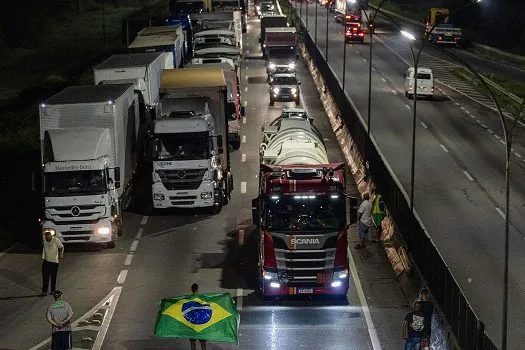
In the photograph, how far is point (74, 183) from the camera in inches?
1191

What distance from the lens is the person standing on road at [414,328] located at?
65.1 ft

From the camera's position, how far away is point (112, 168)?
31250 millimetres

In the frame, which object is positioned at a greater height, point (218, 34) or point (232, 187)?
point (218, 34)

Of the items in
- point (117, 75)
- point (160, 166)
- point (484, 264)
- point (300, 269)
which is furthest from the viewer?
point (117, 75)

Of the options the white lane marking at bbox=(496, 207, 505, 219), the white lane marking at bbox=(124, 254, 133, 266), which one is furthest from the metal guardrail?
the white lane marking at bbox=(124, 254, 133, 266)

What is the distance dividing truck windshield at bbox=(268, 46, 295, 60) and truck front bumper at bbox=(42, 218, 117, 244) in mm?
45695

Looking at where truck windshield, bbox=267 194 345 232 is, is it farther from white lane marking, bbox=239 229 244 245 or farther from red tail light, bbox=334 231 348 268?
white lane marking, bbox=239 229 244 245

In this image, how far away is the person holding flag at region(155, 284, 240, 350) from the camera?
18906mm

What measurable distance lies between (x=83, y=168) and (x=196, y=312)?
39.8 ft

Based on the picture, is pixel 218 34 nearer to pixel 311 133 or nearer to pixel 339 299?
pixel 311 133

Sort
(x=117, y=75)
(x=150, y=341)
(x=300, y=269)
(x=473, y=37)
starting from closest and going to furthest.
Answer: (x=150, y=341) < (x=300, y=269) < (x=117, y=75) < (x=473, y=37)

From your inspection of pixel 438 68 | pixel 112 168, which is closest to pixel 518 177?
pixel 112 168

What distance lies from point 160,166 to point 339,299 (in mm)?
10620

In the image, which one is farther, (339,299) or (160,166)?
(160,166)
